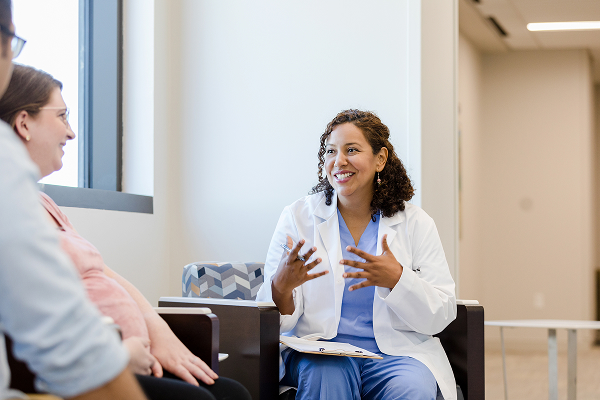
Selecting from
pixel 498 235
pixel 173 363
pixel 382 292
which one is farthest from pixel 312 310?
pixel 498 235

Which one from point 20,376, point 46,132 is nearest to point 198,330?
point 20,376

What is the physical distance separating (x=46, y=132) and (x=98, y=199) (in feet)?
3.53

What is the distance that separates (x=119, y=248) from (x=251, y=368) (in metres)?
1.12

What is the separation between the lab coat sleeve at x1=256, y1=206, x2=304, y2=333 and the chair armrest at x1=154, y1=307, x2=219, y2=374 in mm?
442

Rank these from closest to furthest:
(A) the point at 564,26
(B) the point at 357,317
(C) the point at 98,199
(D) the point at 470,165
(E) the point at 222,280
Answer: (B) the point at 357,317
(E) the point at 222,280
(C) the point at 98,199
(A) the point at 564,26
(D) the point at 470,165

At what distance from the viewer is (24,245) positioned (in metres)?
0.63

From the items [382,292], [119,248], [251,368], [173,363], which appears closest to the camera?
[173,363]

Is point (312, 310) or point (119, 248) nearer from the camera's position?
point (312, 310)

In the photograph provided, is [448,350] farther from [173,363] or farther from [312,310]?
[173,363]

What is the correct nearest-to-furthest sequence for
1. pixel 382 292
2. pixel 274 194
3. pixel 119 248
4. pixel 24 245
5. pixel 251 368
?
pixel 24 245 < pixel 251 368 < pixel 382 292 < pixel 119 248 < pixel 274 194

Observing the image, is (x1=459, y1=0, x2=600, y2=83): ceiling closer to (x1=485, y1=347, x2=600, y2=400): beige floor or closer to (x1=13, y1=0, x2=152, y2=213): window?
(x1=485, y1=347, x2=600, y2=400): beige floor

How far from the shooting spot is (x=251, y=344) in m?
1.76

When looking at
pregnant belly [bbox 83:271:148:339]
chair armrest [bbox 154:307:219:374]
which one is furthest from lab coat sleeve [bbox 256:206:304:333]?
pregnant belly [bbox 83:271:148:339]

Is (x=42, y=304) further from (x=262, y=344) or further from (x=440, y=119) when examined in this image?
(x=440, y=119)
